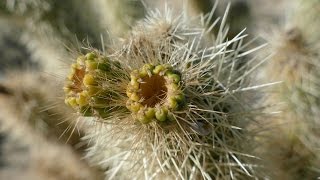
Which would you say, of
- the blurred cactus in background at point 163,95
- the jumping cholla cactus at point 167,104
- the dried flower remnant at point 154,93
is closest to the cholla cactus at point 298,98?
the blurred cactus in background at point 163,95

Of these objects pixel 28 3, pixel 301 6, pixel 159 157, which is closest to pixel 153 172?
pixel 159 157

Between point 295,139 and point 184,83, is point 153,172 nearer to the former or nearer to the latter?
point 184,83

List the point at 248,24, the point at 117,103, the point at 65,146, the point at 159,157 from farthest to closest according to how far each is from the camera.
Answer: the point at 248,24, the point at 65,146, the point at 159,157, the point at 117,103

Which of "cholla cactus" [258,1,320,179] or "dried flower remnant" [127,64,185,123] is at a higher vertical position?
"dried flower remnant" [127,64,185,123]

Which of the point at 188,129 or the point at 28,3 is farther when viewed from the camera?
the point at 28,3

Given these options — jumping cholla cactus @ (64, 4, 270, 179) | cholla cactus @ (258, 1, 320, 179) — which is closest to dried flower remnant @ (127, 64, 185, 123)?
jumping cholla cactus @ (64, 4, 270, 179)

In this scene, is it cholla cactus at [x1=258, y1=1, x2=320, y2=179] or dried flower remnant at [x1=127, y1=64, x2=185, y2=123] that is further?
cholla cactus at [x1=258, y1=1, x2=320, y2=179]

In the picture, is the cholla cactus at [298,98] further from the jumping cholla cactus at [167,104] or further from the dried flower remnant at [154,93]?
the dried flower remnant at [154,93]

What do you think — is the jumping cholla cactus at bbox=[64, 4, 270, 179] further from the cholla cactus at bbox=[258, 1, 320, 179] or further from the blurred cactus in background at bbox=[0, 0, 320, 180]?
the cholla cactus at bbox=[258, 1, 320, 179]
